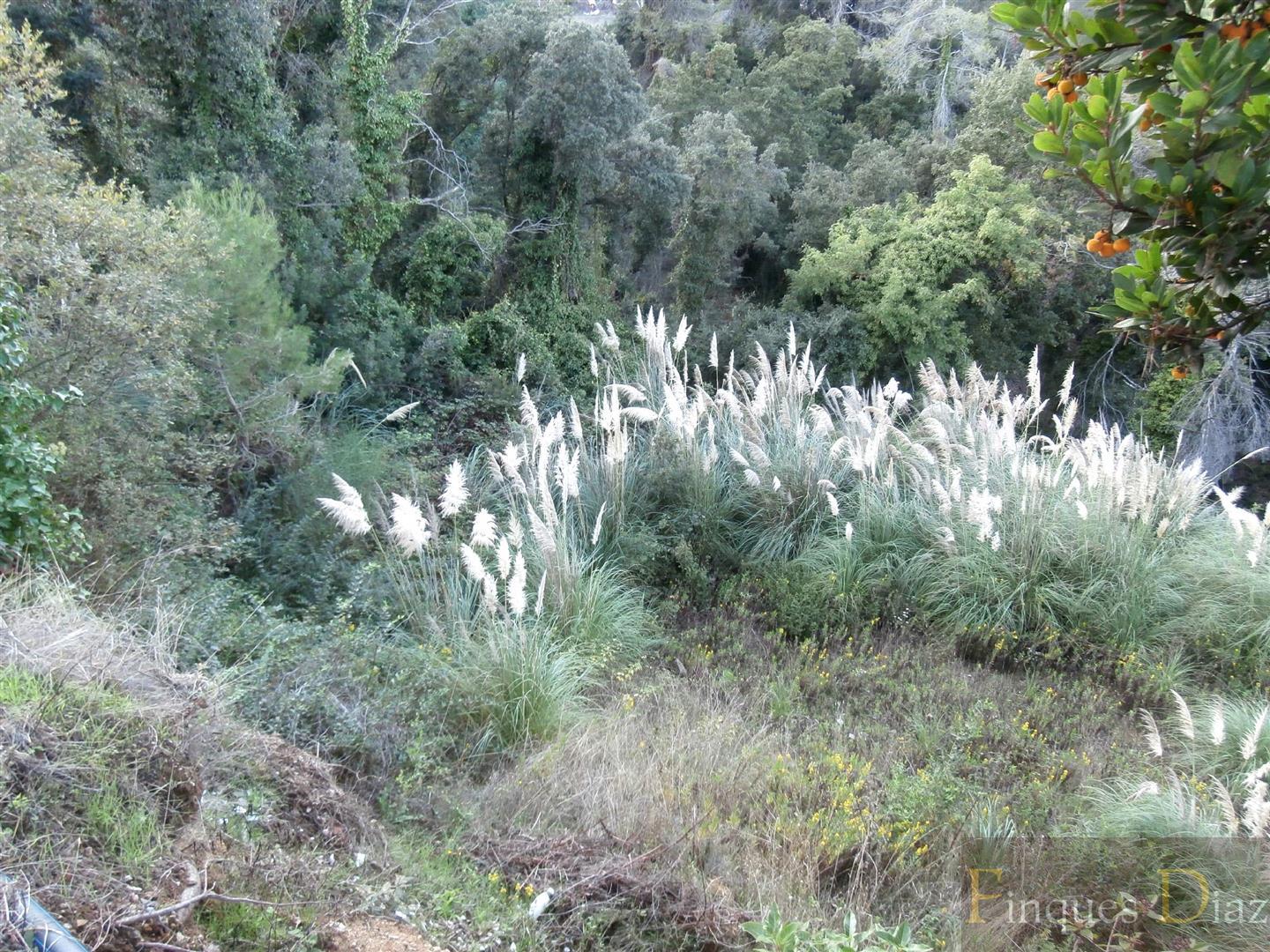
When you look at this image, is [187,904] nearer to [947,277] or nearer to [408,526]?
[408,526]

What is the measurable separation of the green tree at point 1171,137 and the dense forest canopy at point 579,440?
0.04 feet

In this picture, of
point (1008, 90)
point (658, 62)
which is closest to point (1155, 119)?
point (1008, 90)

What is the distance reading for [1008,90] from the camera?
56.5 feet

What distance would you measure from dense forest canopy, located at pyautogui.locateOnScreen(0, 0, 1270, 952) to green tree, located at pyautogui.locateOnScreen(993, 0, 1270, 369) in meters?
0.01

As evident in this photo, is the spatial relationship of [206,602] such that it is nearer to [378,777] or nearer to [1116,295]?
[378,777]

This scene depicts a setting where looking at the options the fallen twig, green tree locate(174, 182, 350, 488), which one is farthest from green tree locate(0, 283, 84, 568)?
the fallen twig

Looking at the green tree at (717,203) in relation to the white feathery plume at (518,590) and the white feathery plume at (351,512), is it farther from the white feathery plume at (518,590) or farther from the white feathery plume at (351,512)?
the white feathery plume at (518,590)

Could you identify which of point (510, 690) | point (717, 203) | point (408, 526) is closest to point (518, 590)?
point (510, 690)

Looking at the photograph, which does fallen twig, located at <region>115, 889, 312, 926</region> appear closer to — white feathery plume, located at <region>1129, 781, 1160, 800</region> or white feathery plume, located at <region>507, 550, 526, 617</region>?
white feathery plume, located at <region>507, 550, 526, 617</region>

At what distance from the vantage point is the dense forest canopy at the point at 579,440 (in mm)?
3938

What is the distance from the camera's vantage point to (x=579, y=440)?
7.66 m

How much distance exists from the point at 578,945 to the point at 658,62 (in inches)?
798

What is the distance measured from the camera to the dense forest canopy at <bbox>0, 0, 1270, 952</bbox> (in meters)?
3.94

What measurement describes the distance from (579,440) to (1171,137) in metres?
5.60
